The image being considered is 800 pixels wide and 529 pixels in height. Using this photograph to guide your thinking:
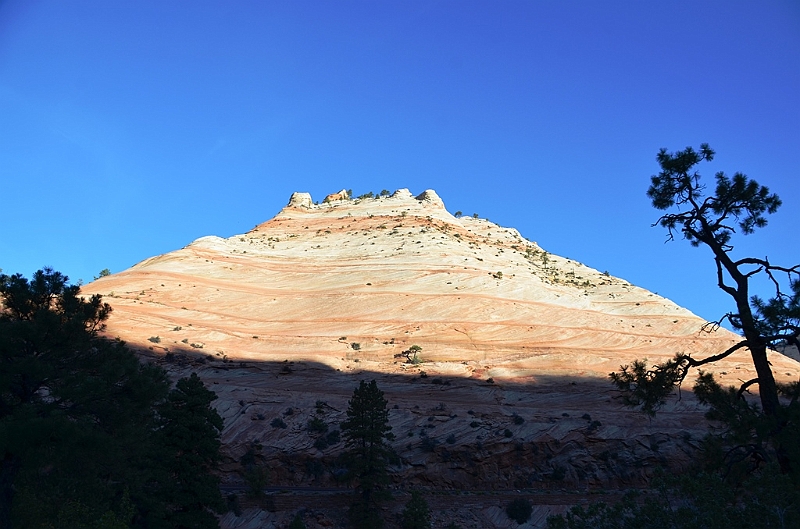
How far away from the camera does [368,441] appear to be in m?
27.5

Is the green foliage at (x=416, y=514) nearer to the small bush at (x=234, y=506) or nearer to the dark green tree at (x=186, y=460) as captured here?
the small bush at (x=234, y=506)

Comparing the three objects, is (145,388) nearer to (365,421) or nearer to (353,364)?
(365,421)

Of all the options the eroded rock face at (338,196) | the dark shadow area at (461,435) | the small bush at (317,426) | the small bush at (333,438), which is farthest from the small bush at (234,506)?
the eroded rock face at (338,196)

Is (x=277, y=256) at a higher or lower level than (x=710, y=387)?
higher

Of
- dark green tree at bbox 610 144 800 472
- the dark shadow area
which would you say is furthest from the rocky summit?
dark green tree at bbox 610 144 800 472

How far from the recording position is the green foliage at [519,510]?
27312mm

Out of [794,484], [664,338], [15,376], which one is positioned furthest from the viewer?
[664,338]

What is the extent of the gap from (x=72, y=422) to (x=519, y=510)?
1950 cm

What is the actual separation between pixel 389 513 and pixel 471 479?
678 centimetres

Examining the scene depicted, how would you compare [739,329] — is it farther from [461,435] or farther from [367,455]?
[461,435]

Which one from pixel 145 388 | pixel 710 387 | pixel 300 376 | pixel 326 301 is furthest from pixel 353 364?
pixel 710 387

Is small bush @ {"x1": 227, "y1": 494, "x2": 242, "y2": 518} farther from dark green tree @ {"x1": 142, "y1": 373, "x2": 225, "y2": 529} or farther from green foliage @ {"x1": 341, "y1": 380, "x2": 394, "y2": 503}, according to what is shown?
green foliage @ {"x1": 341, "y1": 380, "x2": 394, "y2": 503}

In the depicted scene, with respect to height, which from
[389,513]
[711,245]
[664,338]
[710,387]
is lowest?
[389,513]

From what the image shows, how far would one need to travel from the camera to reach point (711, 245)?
34.1 ft
